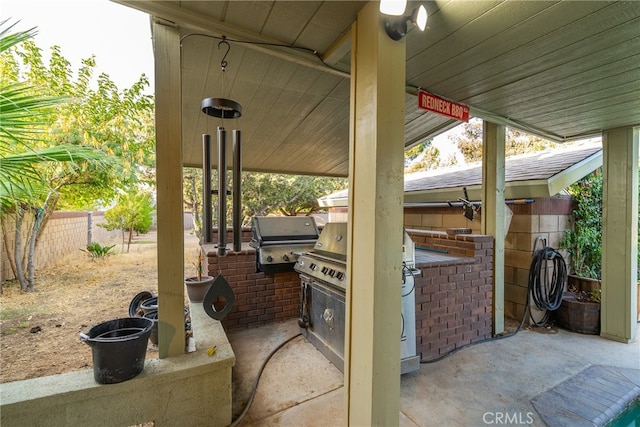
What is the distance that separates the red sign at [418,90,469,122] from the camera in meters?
2.59

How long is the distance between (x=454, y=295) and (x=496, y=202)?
139cm

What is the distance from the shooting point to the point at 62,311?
4.03 metres

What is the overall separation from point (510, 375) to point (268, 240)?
123 inches

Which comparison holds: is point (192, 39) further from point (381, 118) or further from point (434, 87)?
point (434, 87)

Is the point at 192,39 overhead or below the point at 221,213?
overhead

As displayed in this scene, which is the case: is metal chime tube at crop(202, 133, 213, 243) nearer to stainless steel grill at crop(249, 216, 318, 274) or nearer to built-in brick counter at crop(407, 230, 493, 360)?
stainless steel grill at crop(249, 216, 318, 274)

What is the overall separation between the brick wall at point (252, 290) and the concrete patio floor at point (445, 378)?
0.21 meters

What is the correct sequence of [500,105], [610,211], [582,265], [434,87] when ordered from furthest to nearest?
[582,265], [610,211], [500,105], [434,87]

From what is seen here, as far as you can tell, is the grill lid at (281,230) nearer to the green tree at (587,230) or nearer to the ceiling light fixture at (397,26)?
the ceiling light fixture at (397,26)

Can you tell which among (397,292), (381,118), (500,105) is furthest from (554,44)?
(397,292)

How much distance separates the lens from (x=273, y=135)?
160 inches

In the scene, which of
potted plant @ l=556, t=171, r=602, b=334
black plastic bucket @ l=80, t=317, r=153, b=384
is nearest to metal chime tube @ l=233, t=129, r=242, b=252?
black plastic bucket @ l=80, t=317, r=153, b=384

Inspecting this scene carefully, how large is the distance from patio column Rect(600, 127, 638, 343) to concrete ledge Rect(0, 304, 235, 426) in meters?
4.67

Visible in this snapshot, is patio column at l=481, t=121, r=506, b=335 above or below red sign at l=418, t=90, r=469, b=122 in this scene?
below
